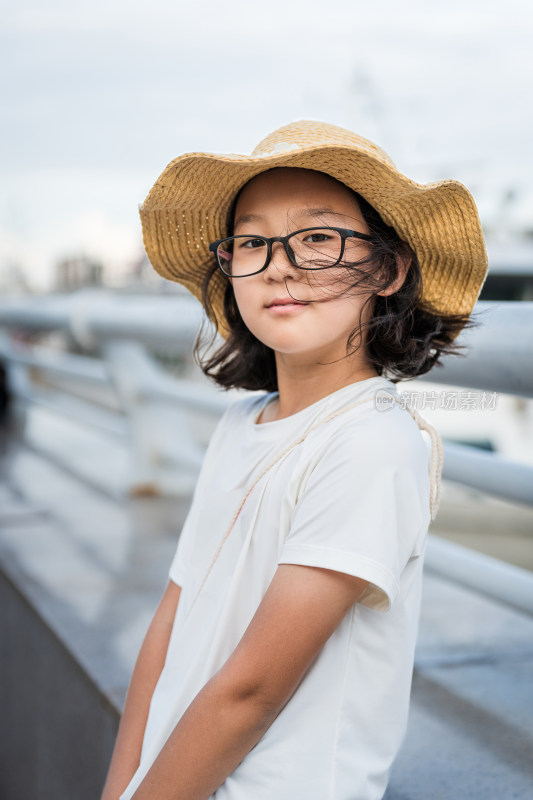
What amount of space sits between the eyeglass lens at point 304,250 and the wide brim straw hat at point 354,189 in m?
0.10

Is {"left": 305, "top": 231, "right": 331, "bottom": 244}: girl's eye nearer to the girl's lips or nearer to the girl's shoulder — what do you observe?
the girl's lips

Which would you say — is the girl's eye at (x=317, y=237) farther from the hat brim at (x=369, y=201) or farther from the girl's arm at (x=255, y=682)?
the girl's arm at (x=255, y=682)

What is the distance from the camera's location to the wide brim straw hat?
47.0 inches

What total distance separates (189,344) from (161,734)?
67.6 inches

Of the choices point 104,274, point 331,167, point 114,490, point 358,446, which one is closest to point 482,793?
point 358,446

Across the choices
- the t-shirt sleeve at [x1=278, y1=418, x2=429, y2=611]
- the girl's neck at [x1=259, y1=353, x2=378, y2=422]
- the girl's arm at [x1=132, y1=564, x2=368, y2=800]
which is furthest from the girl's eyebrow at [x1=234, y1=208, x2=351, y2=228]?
the girl's arm at [x1=132, y1=564, x2=368, y2=800]

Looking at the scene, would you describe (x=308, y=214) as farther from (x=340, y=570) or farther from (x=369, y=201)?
(x=340, y=570)

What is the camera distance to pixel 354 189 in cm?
126

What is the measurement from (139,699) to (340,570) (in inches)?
22.3

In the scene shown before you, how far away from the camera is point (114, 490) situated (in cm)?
355

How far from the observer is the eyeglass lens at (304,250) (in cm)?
120

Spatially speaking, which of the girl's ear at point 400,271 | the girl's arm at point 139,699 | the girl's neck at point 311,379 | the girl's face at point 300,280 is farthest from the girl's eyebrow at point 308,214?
the girl's arm at point 139,699

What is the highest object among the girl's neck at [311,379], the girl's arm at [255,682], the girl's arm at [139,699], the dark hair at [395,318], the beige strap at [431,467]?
the dark hair at [395,318]

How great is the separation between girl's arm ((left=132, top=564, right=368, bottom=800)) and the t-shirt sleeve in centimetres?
3
